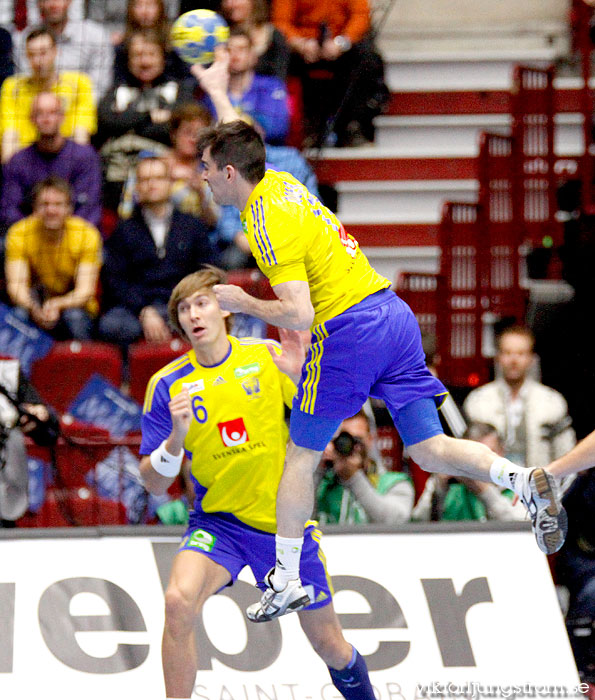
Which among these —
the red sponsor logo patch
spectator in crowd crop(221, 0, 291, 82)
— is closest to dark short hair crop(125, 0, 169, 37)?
spectator in crowd crop(221, 0, 291, 82)

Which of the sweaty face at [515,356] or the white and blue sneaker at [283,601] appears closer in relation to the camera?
the white and blue sneaker at [283,601]

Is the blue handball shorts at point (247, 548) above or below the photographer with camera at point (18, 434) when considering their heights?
below

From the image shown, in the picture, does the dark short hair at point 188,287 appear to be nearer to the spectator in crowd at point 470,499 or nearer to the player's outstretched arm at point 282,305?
the player's outstretched arm at point 282,305

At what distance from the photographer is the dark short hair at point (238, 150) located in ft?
17.7

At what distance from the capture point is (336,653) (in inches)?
233

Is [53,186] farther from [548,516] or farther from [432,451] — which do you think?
[548,516]

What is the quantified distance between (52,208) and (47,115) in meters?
1.00

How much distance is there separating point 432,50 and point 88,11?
131 inches

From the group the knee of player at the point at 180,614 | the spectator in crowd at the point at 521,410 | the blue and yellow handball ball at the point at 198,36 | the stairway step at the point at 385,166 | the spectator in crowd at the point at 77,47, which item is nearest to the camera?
the knee of player at the point at 180,614

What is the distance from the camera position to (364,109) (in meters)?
11.1

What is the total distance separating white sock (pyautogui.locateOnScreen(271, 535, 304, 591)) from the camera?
557 centimetres

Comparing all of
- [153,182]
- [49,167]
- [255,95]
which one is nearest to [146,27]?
[255,95]

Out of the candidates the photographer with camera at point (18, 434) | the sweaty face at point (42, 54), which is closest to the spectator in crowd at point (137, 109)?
the sweaty face at point (42, 54)

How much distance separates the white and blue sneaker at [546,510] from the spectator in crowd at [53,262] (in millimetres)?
4342
